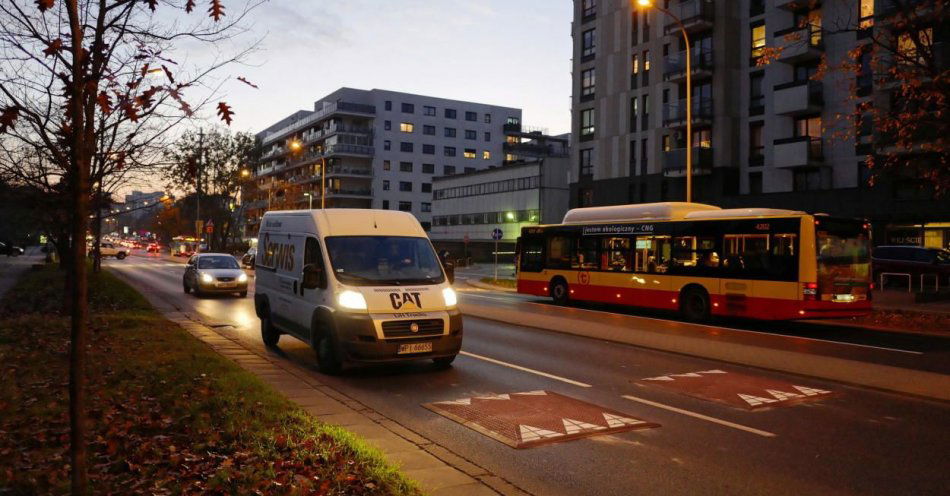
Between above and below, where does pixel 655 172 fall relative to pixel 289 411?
above

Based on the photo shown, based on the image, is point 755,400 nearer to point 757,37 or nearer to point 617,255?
point 617,255

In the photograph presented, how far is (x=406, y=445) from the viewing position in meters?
6.47

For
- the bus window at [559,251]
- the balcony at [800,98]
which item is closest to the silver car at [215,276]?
the bus window at [559,251]

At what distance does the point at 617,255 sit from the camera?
20906 mm

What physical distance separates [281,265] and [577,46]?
46.2m

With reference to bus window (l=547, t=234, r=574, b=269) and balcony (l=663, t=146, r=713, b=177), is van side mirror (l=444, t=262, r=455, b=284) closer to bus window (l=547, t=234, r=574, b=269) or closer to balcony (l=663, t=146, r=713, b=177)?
bus window (l=547, t=234, r=574, b=269)

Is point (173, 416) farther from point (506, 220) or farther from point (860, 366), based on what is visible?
point (506, 220)

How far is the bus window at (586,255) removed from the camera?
21.8 meters

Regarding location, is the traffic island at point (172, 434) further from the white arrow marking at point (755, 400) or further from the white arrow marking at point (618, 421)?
the white arrow marking at point (755, 400)

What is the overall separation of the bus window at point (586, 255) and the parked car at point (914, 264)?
1438 centimetres

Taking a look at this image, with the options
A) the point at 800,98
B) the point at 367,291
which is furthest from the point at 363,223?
the point at 800,98

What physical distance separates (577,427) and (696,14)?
135 ft

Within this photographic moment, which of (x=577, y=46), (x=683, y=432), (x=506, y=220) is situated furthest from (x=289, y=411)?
(x=506, y=220)

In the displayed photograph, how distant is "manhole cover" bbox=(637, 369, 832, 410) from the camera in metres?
8.77
